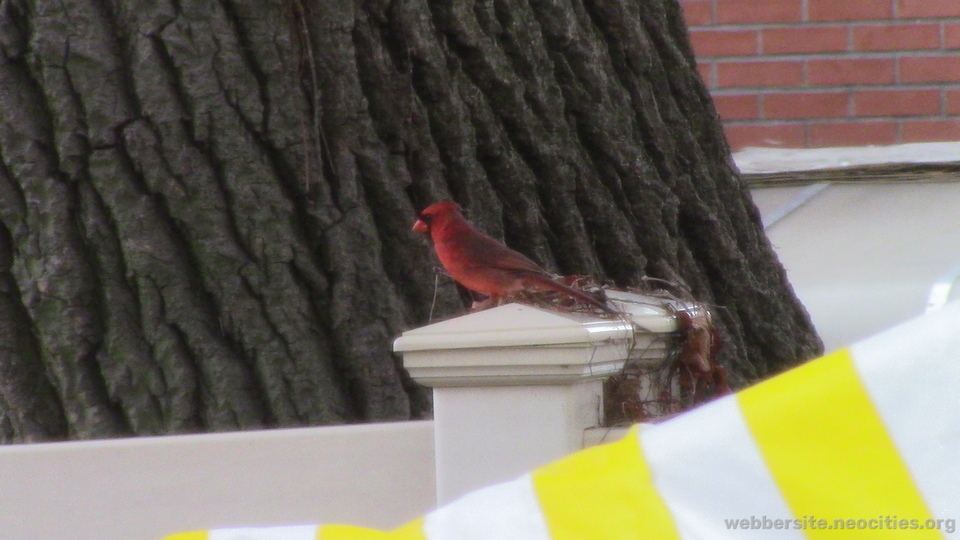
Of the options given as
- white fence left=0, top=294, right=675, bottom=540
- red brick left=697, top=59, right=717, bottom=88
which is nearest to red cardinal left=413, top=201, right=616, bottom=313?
white fence left=0, top=294, right=675, bottom=540

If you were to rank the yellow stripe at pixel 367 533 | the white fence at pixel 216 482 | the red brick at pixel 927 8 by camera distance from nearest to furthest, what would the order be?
the yellow stripe at pixel 367 533 < the white fence at pixel 216 482 < the red brick at pixel 927 8

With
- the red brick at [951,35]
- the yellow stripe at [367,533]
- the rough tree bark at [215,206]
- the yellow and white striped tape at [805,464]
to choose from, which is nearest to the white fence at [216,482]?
the rough tree bark at [215,206]

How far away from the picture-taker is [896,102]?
4.81 m

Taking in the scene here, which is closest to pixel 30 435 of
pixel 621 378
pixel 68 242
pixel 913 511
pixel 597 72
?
pixel 68 242

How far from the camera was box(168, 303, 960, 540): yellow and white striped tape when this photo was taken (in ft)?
2.83

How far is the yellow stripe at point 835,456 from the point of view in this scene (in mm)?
861

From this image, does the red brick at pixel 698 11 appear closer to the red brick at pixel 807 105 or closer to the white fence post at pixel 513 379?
the red brick at pixel 807 105

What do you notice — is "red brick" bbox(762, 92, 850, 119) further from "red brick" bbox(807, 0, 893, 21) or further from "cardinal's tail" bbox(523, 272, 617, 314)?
"cardinal's tail" bbox(523, 272, 617, 314)

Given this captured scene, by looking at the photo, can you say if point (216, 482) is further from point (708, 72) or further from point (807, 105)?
point (807, 105)

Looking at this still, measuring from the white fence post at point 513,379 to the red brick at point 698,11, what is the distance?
351 centimetres

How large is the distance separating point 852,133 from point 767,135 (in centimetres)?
36

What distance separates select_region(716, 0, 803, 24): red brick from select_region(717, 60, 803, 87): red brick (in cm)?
18

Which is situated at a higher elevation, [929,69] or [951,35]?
[951,35]

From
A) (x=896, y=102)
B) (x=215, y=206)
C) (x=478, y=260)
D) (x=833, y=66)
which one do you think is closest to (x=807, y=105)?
(x=833, y=66)
